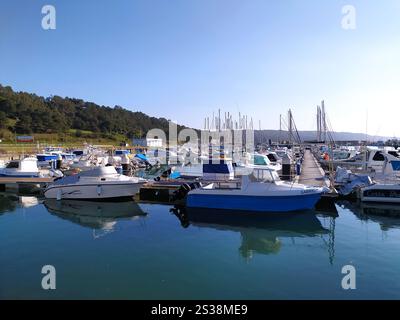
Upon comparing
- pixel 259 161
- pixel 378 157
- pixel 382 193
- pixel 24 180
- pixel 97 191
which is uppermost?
pixel 378 157

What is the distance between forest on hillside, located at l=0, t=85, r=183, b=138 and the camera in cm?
9250

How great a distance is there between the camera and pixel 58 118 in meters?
101

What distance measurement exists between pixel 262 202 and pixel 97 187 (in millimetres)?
12209

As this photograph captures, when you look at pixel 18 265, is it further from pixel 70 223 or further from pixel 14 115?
pixel 14 115

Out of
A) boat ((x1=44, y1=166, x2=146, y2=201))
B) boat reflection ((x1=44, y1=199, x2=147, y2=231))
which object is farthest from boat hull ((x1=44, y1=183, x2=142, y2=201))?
boat reflection ((x1=44, y1=199, x2=147, y2=231))

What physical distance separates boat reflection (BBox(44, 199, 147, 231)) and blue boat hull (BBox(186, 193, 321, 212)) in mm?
4548

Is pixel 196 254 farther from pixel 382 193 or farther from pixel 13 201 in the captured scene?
pixel 13 201

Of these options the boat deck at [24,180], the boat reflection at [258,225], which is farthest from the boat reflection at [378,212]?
the boat deck at [24,180]

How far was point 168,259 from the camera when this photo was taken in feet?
41.6

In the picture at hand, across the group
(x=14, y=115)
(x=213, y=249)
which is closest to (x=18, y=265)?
(x=213, y=249)

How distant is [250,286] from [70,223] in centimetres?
1237

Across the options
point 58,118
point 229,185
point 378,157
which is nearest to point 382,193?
point 229,185

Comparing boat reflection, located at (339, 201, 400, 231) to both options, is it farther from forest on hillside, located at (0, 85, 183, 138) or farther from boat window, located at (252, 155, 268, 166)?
forest on hillside, located at (0, 85, 183, 138)

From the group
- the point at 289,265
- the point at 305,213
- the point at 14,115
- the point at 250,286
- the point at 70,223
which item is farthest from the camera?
the point at 14,115
